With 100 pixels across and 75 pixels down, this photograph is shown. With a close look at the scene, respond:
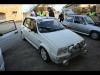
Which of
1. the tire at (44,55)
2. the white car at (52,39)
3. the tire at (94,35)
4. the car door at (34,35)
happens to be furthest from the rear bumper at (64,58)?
the tire at (94,35)

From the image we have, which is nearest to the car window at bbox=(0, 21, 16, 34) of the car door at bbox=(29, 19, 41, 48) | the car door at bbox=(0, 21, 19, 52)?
the car door at bbox=(0, 21, 19, 52)

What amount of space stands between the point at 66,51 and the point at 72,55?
12cm

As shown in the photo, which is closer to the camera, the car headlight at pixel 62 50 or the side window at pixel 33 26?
the car headlight at pixel 62 50

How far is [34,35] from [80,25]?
808 millimetres

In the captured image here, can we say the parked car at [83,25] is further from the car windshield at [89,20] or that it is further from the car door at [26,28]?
the car door at [26,28]

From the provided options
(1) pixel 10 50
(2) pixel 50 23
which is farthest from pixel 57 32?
(1) pixel 10 50

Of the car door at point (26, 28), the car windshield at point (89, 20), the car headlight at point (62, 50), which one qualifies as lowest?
the car headlight at point (62, 50)

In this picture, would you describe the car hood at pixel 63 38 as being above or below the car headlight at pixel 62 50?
above

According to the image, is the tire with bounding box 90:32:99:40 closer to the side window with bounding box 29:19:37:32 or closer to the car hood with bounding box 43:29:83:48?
the car hood with bounding box 43:29:83:48

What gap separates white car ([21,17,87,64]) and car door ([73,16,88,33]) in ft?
0.55

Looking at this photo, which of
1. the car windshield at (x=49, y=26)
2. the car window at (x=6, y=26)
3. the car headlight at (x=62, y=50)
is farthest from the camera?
the car windshield at (x=49, y=26)

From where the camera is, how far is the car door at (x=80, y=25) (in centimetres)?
300

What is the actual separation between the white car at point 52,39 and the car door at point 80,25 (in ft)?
0.55

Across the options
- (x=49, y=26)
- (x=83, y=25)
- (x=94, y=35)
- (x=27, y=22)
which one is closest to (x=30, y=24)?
(x=27, y=22)
